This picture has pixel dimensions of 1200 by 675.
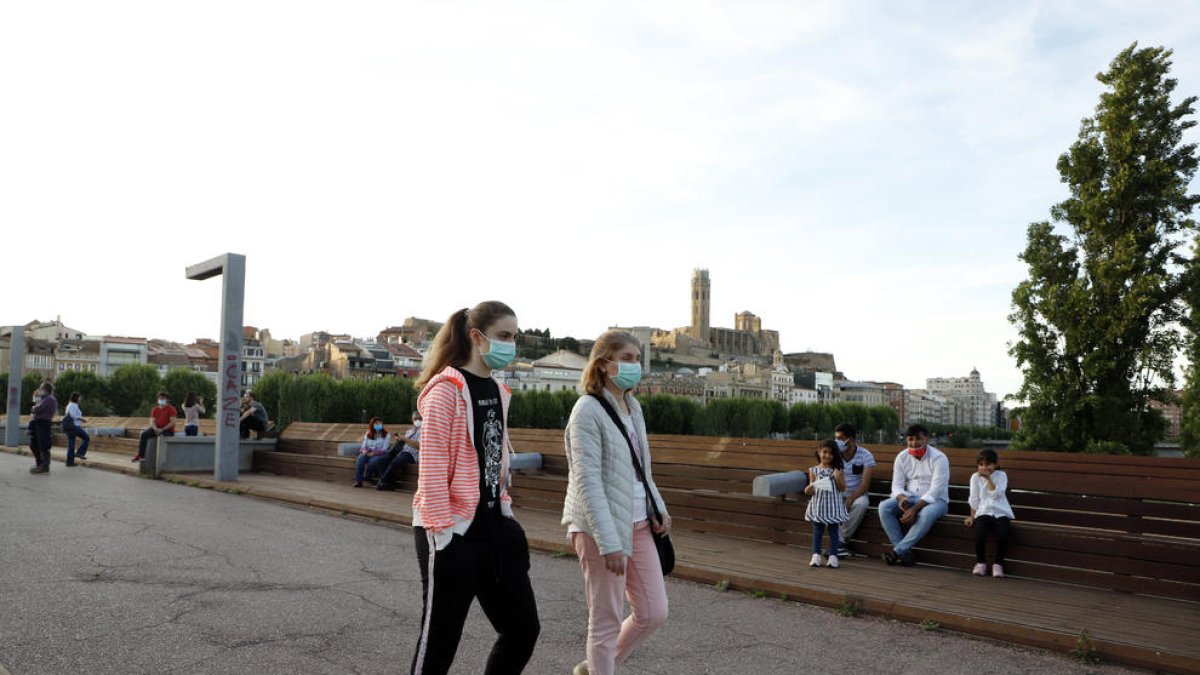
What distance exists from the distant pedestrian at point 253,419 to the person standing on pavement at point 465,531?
16598 millimetres

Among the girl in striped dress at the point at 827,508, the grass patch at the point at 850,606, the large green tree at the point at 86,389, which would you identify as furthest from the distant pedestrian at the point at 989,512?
the large green tree at the point at 86,389

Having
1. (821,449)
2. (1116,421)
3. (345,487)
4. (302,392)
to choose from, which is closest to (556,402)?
(302,392)

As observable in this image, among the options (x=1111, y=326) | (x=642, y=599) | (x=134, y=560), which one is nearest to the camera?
(x=642, y=599)

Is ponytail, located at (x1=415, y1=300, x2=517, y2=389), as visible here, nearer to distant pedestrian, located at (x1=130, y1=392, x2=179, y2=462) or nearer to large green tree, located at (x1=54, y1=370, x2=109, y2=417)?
distant pedestrian, located at (x1=130, y1=392, x2=179, y2=462)

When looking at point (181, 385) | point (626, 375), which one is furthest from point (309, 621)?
point (181, 385)

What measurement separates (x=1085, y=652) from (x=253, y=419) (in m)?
16.8

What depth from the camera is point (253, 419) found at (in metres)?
18.8

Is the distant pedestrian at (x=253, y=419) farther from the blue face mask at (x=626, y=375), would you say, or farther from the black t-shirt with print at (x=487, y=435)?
the black t-shirt with print at (x=487, y=435)

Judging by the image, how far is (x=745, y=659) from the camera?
17.0 feet

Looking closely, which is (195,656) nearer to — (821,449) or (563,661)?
(563,661)

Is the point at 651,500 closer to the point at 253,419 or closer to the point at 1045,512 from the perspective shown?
the point at 1045,512

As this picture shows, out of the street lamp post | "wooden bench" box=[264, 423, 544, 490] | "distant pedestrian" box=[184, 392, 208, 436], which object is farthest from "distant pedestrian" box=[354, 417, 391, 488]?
"distant pedestrian" box=[184, 392, 208, 436]

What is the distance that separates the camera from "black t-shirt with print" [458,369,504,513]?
3307mm

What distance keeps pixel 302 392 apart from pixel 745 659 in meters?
68.3
